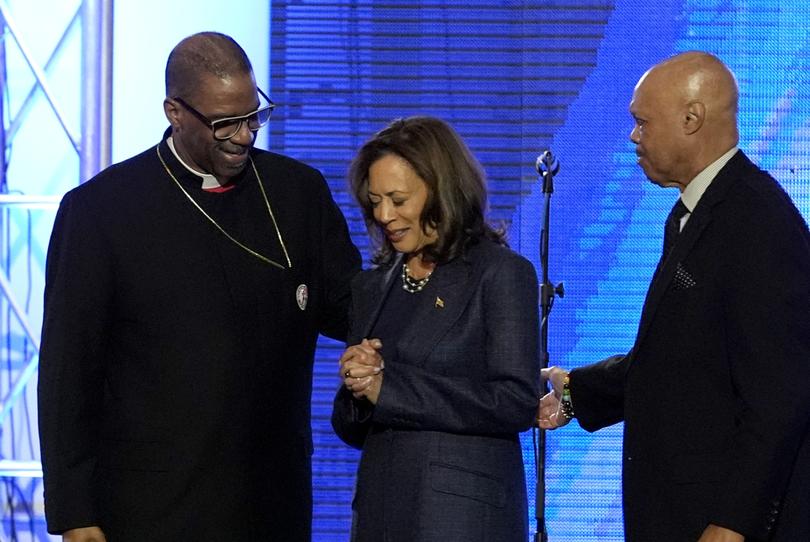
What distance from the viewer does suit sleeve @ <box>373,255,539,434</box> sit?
7.72 ft

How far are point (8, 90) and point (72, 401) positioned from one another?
249 centimetres

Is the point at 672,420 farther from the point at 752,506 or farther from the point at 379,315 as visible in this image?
the point at 379,315

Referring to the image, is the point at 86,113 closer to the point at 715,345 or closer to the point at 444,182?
the point at 444,182

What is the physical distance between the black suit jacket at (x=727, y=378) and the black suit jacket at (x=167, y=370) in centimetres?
84

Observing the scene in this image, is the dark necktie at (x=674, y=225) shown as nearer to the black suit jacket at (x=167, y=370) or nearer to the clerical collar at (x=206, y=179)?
the black suit jacket at (x=167, y=370)

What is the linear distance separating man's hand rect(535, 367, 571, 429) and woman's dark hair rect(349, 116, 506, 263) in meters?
0.58

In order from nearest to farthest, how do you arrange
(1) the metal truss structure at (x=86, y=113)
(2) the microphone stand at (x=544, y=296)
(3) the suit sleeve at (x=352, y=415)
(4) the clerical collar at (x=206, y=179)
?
1. (3) the suit sleeve at (x=352, y=415)
2. (4) the clerical collar at (x=206, y=179)
3. (2) the microphone stand at (x=544, y=296)
4. (1) the metal truss structure at (x=86, y=113)

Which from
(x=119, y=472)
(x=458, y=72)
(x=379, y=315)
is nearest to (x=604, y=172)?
(x=458, y=72)

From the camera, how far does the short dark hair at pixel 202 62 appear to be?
2609mm

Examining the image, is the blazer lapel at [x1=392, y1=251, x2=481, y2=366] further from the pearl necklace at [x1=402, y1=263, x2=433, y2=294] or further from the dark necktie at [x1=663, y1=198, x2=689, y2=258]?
the dark necktie at [x1=663, y1=198, x2=689, y2=258]

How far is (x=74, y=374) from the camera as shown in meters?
2.54

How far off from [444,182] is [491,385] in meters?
0.46

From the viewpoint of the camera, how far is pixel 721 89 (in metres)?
2.43

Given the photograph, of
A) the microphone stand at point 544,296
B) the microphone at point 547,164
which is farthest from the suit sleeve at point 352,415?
the microphone at point 547,164
